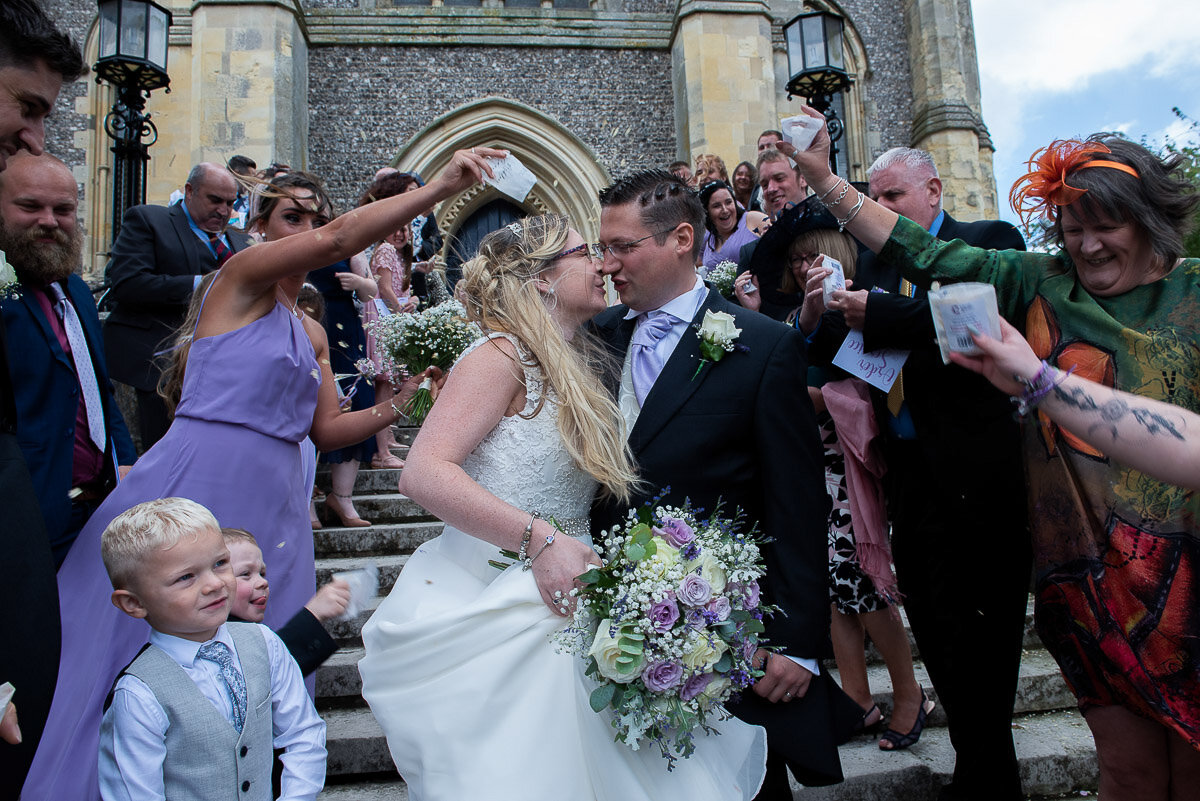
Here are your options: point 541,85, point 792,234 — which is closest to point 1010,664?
point 792,234

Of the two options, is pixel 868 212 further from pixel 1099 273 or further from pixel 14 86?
pixel 14 86

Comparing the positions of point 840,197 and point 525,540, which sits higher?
point 840,197

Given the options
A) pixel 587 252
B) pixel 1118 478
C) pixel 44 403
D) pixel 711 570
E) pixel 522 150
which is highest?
pixel 522 150

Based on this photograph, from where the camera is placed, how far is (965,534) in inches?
105

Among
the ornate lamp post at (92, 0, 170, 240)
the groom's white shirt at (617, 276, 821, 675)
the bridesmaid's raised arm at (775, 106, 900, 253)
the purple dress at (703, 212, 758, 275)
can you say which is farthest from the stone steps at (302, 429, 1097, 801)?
the ornate lamp post at (92, 0, 170, 240)

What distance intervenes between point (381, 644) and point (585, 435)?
2.28 ft

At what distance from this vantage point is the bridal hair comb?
2059 mm

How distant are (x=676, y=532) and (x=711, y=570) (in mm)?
112

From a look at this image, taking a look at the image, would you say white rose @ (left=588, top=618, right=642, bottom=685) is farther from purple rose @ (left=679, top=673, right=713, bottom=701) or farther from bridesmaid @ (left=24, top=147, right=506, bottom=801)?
bridesmaid @ (left=24, top=147, right=506, bottom=801)

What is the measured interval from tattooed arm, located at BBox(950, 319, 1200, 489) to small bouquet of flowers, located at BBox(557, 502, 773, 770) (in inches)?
27.6

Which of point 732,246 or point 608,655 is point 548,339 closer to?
point 608,655

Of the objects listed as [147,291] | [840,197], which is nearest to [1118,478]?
[840,197]

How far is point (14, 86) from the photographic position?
5.84ft

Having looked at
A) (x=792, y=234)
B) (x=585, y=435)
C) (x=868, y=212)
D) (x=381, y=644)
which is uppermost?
(x=792, y=234)
